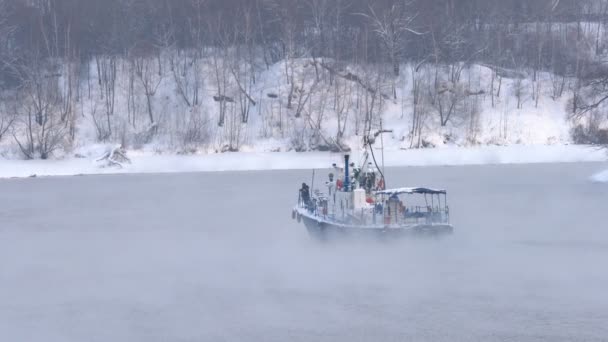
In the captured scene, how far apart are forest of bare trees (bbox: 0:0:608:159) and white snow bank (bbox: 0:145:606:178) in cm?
276

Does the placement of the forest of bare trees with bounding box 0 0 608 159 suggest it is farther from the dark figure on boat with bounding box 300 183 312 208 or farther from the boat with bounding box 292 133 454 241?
the boat with bounding box 292 133 454 241

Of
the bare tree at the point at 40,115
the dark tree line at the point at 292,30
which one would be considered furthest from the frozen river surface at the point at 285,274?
the dark tree line at the point at 292,30

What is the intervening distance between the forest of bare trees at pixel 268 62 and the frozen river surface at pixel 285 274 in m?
24.0

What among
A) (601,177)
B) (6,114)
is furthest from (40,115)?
(601,177)

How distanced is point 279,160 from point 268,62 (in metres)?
16.6

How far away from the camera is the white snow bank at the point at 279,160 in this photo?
6228 cm

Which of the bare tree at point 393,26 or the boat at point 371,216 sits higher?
the bare tree at point 393,26

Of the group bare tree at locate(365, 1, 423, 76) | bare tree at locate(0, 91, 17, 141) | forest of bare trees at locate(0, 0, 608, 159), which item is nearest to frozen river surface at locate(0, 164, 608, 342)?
bare tree at locate(0, 91, 17, 141)

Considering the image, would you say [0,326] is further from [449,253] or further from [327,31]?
[327,31]

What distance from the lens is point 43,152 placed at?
64438mm

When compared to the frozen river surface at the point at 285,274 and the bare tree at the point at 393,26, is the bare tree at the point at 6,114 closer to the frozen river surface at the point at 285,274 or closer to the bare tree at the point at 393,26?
the frozen river surface at the point at 285,274

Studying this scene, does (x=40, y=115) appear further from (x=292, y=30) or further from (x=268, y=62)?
(x=292, y=30)

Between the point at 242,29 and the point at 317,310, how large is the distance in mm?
54976

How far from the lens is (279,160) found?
64375 millimetres
